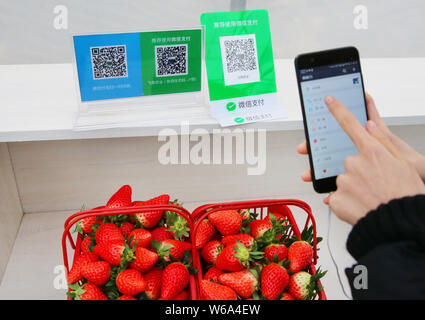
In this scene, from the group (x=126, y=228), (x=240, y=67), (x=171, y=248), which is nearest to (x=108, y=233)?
(x=126, y=228)

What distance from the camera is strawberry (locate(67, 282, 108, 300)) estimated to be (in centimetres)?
84

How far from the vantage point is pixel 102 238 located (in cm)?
93

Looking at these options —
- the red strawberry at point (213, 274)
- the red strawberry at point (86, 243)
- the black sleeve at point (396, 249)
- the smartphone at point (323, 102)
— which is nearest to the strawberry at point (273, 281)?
the red strawberry at point (213, 274)

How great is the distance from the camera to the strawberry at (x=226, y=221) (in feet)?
3.18

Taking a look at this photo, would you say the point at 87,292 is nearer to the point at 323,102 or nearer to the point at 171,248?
the point at 171,248

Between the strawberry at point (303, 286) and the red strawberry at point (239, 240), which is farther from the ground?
the red strawberry at point (239, 240)

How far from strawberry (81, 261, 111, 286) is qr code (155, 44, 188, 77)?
A: 48 centimetres

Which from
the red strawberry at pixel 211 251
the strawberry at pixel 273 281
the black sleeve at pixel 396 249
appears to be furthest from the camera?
the red strawberry at pixel 211 251

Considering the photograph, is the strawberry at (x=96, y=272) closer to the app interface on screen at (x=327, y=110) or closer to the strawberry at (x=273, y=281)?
the strawberry at (x=273, y=281)

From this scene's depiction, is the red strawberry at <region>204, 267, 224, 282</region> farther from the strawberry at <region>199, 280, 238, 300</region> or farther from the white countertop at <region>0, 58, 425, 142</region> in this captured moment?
the white countertop at <region>0, 58, 425, 142</region>

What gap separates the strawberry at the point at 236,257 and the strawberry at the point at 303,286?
0.10 m

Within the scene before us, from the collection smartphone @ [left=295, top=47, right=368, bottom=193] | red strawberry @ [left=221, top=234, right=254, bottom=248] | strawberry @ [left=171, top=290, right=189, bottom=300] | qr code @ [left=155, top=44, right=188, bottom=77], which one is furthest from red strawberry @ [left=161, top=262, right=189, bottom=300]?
qr code @ [left=155, top=44, right=188, bottom=77]

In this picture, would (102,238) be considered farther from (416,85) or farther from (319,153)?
(416,85)
